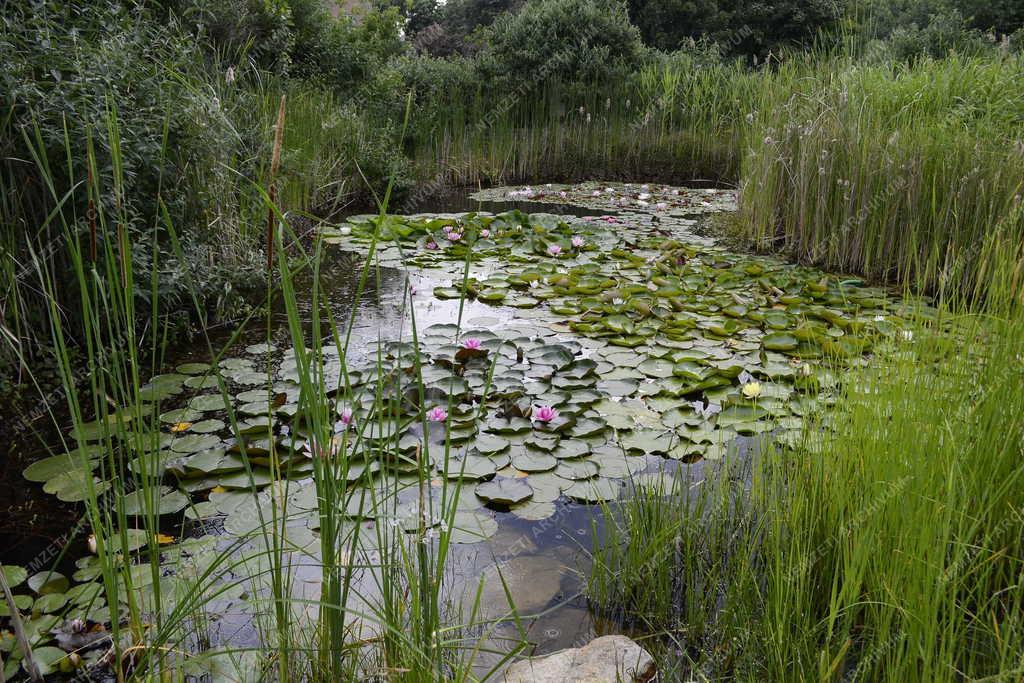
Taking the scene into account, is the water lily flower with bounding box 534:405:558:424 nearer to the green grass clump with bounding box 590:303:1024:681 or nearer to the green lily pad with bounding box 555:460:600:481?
the green lily pad with bounding box 555:460:600:481

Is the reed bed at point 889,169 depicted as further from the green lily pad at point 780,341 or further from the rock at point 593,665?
the rock at point 593,665

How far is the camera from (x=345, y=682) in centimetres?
120

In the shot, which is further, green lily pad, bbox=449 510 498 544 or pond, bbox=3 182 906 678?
green lily pad, bbox=449 510 498 544

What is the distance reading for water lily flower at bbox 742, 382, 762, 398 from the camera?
97.1 inches

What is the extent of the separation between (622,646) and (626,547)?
35 centimetres

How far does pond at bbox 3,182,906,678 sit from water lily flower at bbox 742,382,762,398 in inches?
0.7

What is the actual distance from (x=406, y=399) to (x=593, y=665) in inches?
47.3

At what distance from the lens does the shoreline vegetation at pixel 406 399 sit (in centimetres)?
112

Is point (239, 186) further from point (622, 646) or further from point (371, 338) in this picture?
point (622, 646)

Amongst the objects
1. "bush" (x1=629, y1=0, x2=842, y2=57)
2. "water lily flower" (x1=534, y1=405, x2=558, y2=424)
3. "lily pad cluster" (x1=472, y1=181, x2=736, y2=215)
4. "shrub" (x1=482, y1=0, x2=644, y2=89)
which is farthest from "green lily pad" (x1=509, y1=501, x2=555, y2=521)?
"bush" (x1=629, y1=0, x2=842, y2=57)

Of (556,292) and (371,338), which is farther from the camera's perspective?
(556,292)

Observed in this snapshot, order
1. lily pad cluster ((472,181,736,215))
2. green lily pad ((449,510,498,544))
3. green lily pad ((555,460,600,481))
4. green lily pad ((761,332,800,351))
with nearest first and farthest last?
green lily pad ((449,510,498,544)) → green lily pad ((555,460,600,481)) → green lily pad ((761,332,800,351)) → lily pad cluster ((472,181,736,215))

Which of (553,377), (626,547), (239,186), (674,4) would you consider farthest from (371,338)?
(674,4)

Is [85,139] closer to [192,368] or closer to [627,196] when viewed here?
[192,368]
